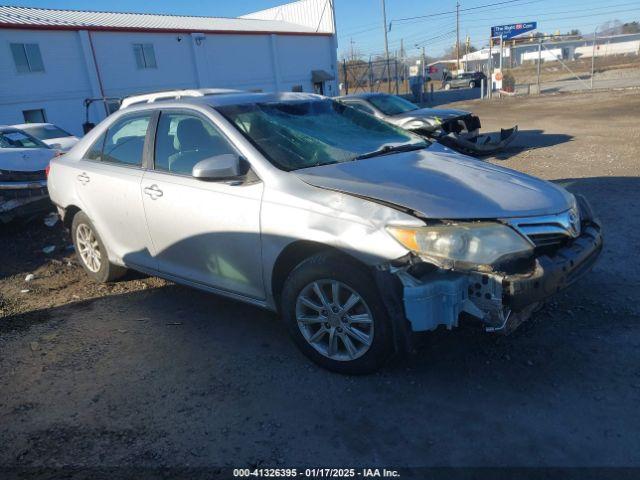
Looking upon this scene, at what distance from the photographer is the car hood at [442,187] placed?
2793 millimetres

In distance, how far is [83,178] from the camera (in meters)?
4.54

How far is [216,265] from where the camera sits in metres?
3.55

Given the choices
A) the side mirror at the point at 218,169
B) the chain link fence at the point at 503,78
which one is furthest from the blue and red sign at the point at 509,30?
the side mirror at the point at 218,169

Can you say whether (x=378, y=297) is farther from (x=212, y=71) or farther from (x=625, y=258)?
(x=212, y=71)

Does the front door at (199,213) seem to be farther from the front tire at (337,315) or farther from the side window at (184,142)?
the front tire at (337,315)

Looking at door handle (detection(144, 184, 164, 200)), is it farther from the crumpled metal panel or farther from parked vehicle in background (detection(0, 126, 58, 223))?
parked vehicle in background (detection(0, 126, 58, 223))

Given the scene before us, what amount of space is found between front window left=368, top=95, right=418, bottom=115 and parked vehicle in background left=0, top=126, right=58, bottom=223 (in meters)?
6.72

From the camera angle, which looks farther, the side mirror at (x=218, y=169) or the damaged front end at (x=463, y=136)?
the damaged front end at (x=463, y=136)

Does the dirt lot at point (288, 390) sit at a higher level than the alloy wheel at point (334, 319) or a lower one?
lower

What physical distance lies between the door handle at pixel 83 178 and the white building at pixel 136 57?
1579 cm

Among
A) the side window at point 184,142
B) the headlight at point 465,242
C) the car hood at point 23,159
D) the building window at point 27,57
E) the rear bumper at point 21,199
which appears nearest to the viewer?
the headlight at point 465,242

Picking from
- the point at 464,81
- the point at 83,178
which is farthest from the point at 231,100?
the point at 464,81

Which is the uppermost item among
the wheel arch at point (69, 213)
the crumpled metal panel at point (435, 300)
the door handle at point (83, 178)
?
the door handle at point (83, 178)

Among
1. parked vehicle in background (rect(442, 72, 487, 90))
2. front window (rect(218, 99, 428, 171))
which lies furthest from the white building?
front window (rect(218, 99, 428, 171))
